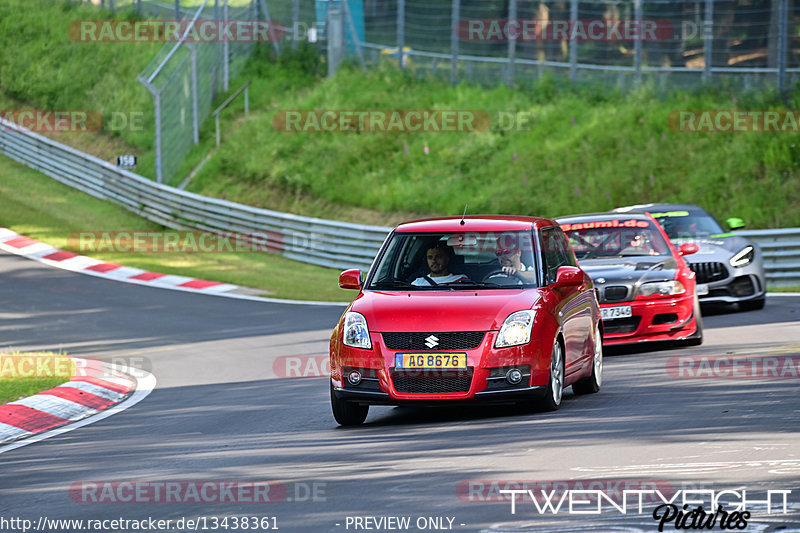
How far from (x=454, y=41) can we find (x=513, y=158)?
15.0 feet

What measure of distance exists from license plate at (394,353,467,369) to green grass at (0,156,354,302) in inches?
506

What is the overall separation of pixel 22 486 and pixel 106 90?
36.0m

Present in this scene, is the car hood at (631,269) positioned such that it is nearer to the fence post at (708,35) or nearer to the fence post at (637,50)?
the fence post at (708,35)

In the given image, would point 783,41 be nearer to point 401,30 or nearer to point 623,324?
point 401,30

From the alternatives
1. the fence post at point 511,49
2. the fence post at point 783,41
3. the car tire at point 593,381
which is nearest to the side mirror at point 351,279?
the car tire at point 593,381

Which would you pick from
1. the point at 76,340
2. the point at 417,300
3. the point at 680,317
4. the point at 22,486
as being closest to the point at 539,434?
the point at 417,300

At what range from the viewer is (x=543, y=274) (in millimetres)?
9945

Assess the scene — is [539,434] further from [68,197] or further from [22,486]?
[68,197]

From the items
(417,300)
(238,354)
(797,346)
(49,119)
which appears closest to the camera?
(417,300)

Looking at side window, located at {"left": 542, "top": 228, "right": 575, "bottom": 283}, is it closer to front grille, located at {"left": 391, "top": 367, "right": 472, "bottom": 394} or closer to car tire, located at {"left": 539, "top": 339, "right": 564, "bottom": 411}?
car tire, located at {"left": 539, "top": 339, "right": 564, "bottom": 411}

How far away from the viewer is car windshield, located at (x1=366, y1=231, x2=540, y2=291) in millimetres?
9867

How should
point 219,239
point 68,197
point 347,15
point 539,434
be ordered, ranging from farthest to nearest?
1. point 347,15
2. point 68,197
3. point 219,239
4. point 539,434

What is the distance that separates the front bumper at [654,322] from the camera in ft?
43.8

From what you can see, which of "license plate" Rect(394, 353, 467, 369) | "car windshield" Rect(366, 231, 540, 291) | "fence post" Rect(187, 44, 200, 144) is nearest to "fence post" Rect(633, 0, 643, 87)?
"fence post" Rect(187, 44, 200, 144)
